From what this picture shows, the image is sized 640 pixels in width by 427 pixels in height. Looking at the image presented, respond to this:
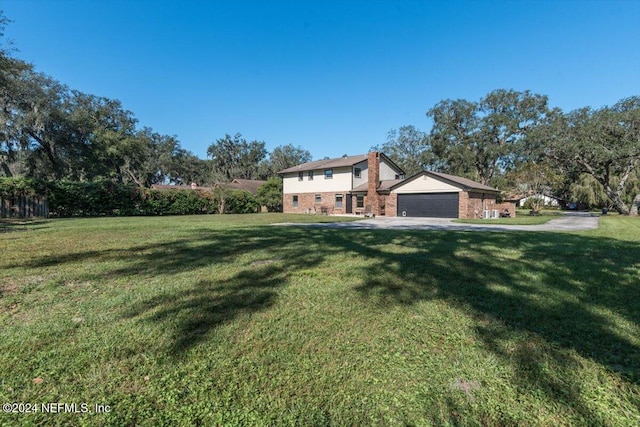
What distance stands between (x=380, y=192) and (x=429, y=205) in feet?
14.0

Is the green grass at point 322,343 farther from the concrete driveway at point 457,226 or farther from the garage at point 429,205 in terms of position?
the garage at point 429,205

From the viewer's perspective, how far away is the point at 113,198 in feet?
69.9

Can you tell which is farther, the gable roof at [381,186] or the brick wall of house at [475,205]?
the gable roof at [381,186]

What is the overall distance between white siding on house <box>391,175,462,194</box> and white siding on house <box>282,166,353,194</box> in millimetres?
4970

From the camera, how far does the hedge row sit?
A: 18.2 metres

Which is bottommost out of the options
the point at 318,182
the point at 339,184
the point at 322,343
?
the point at 322,343

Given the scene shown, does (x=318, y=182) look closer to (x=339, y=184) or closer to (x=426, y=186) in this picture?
(x=339, y=184)

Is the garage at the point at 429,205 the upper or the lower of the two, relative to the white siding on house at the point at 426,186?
lower

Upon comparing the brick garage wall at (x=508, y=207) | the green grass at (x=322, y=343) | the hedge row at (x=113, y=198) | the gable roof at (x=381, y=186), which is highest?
the gable roof at (x=381, y=186)

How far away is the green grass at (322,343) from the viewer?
6.31 ft

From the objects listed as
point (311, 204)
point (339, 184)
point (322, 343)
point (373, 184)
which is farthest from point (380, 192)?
point (322, 343)

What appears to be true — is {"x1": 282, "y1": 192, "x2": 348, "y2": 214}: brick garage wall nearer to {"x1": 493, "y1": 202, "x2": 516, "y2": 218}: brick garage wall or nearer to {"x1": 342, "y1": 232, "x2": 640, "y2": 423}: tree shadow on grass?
{"x1": 493, "y1": 202, "x2": 516, "y2": 218}: brick garage wall

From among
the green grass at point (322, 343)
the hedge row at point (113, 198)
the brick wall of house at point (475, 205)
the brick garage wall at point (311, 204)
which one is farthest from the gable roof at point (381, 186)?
the green grass at point (322, 343)

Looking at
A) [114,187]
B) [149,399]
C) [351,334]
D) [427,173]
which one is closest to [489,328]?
[351,334]
